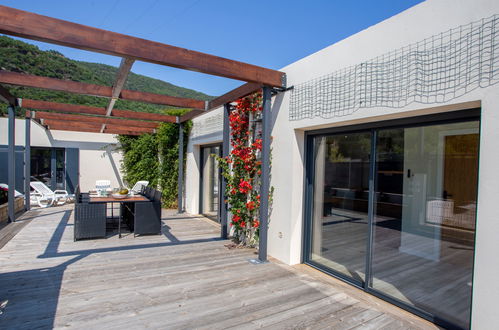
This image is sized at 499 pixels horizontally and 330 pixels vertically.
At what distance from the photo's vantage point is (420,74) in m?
2.69

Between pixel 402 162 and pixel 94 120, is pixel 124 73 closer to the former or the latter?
pixel 402 162

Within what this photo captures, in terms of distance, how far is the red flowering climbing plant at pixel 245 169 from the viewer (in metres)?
4.82

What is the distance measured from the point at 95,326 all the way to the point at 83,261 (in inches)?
76.1

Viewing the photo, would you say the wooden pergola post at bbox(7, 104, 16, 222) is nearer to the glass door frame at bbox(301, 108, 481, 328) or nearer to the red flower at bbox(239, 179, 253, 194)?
the red flower at bbox(239, 179, 253, 194)

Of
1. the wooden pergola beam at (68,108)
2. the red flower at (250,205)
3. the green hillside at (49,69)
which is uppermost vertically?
the green hillside at (49,69)

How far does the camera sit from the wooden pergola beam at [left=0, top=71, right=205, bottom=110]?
4.61 meters

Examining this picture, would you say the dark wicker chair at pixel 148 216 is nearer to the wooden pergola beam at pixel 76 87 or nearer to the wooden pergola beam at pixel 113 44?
the wooden pergola beam at pixel 76 87

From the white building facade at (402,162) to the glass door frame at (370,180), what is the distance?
0.04 feet

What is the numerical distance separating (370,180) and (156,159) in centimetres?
791

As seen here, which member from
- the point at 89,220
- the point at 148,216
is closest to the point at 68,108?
the point at 89,220

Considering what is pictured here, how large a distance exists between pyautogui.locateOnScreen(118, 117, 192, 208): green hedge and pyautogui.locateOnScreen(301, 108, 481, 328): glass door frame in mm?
5179

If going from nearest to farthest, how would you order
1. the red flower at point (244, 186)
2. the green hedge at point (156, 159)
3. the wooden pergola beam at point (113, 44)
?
1. the wooden pergola beam at point (113, 44)
2. the red flower at point (244, 186)
3. the green hedge at point (156, 159)

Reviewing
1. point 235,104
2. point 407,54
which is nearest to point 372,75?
point 407,54

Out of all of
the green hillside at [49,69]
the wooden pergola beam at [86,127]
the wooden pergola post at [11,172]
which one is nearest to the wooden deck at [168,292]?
the wooden pergola post at [11,172]
